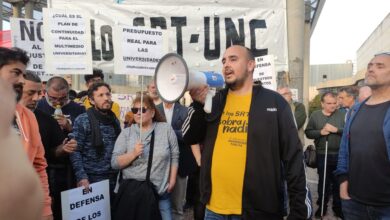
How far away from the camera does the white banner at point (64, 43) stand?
16.4ft

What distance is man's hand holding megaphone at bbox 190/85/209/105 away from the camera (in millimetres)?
2664

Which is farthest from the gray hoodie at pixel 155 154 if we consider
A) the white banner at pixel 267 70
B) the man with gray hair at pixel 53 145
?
the white banner at pixel 267 70

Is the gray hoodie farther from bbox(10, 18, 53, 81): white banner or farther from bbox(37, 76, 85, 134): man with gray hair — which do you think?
bbox(10, 18, 53, 81): white banner

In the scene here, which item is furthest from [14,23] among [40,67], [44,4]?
[44,4]

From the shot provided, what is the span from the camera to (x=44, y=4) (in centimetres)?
1856

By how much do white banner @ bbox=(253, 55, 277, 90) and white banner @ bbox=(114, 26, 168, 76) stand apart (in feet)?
Result: 4.77

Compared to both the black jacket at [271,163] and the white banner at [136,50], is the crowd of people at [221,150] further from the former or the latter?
the white banner at [136,50]

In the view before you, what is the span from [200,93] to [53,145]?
1524 millimetres

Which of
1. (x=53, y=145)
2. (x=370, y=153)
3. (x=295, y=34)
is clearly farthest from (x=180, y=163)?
(x=295, y=34)

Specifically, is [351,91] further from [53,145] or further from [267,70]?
[53,145]

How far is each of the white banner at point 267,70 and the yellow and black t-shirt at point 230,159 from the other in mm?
2451

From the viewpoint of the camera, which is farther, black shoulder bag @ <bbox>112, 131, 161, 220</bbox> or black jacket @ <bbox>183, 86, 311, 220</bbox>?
black shoulder bag @ <bbox>112, 131, 161, 220</bbox>

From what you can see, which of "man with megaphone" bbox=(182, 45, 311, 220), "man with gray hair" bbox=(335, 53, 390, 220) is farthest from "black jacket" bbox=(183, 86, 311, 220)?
"man with gray hair" bbox=(335, 53, 390, 220)

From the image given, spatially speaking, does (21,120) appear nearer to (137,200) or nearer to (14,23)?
(137,200)
